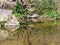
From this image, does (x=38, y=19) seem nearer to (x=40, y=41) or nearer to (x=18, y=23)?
(x=18, y=23)

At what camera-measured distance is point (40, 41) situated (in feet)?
28.3

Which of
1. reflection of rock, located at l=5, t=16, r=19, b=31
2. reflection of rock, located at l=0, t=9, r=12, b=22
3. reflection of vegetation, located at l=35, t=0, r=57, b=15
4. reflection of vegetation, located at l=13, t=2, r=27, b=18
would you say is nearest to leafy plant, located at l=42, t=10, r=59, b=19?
reflection of vegetation, located at l=35, t=0, r=57, b=15

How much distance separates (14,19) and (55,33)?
251 cm

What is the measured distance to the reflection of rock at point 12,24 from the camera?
10570mm

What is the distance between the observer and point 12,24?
11023 mm

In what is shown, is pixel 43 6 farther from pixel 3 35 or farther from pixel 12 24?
pixel 3 35

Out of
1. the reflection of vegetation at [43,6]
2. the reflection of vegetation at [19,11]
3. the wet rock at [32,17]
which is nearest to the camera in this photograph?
the wet rock at [32,17]

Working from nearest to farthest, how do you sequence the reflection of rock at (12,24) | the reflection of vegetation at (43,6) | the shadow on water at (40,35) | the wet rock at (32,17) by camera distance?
1. the shadow on water at (40,35)
2. the reflection of rock at (12,24)
3. the wet rock at (32,17)
4. the reflection of vegetation at (43,6)

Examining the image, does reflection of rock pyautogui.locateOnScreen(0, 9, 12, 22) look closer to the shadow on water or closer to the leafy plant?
the shadow on water

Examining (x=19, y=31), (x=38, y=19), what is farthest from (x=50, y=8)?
(x=19, y=31)

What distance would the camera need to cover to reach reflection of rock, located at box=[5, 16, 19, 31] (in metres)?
10.6

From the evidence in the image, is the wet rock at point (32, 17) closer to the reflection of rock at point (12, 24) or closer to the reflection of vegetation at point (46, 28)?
the reflection of vegetation at point (46, 28)

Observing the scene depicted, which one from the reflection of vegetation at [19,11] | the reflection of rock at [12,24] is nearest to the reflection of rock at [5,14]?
the reflection of rock at [12,24]

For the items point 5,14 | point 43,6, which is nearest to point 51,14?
point 43,6
